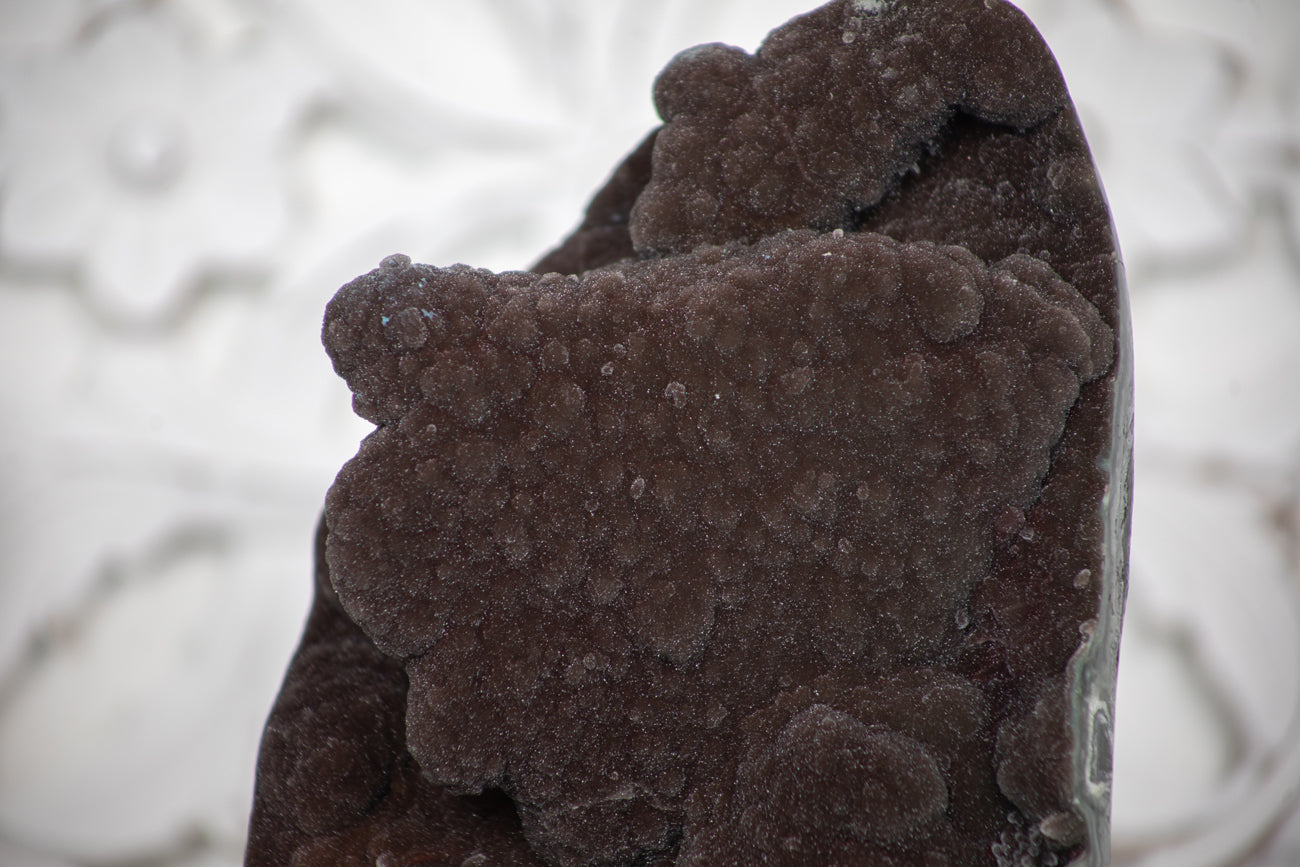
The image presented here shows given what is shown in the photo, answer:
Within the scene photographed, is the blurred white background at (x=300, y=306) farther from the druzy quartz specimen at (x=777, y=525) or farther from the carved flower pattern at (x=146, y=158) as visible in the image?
the druzy quartz specimen at (x=777, y=525)

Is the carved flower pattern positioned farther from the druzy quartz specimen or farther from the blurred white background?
the druzy quartz specimen

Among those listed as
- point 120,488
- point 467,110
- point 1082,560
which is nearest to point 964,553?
point 1082,560

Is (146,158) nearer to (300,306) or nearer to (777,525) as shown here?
(300,306)

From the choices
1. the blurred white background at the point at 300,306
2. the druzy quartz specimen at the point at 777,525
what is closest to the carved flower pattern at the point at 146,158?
the blurred white background at the point at 300,306

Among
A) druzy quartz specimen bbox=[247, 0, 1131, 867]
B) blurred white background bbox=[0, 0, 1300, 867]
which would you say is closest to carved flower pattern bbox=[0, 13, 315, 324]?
blurred white background bbox=[0, 0, 1300, 867]

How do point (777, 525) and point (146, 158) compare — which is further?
point (146, 158)

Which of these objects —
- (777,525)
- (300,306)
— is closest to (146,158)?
(300,306)
